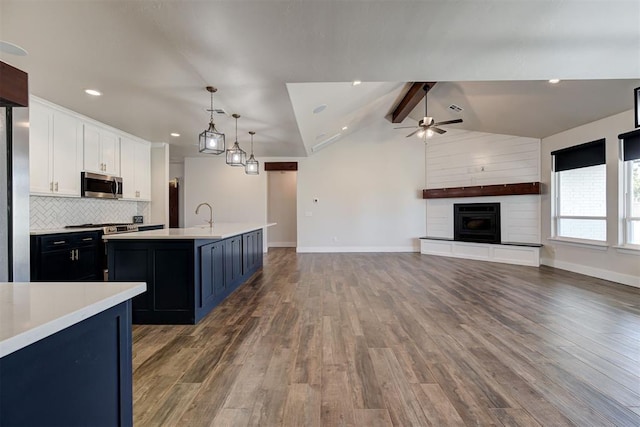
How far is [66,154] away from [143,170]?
5.75ft

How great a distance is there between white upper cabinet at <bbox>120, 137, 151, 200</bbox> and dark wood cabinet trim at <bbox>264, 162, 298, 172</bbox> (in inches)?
110

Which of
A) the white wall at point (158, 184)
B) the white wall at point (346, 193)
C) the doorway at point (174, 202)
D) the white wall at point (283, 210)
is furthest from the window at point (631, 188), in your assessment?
the doorway at point (174, 202)

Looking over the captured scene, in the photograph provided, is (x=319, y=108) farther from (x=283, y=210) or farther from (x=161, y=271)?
(x=283, y=210)

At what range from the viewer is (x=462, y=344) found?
2479 millimetres

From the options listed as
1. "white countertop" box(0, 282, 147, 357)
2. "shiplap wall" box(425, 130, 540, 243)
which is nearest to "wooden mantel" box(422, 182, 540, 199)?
"shiplap wall" box(425, 130, 540, 243)

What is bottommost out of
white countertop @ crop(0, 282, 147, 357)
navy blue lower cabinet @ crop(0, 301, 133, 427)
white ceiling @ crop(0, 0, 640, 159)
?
navy blue lower cabinet @ crop(0, 301, 133, 427)

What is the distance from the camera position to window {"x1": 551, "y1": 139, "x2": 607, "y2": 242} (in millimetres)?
4812

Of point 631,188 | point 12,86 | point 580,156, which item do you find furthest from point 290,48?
point 580,156

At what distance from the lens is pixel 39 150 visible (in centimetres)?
386

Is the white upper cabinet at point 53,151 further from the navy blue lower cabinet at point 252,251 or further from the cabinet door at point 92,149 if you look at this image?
the navy blue lower cabinet at point 252,251

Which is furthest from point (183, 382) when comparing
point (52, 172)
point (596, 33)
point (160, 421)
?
point (596, 33)

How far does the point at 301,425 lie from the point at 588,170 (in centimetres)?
624

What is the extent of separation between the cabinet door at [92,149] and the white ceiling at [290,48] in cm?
57

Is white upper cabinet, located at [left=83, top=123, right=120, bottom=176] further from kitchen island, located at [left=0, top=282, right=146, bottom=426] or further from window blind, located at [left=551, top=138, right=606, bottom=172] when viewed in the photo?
window blind, located at [left=551, top=138, right=606, bottom=172]
